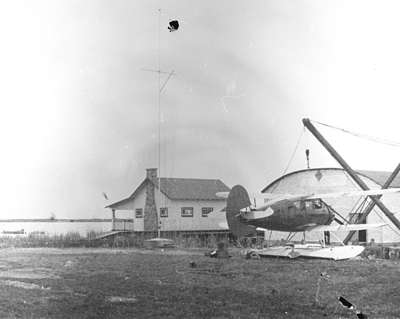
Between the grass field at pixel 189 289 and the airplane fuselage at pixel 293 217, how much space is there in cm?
334

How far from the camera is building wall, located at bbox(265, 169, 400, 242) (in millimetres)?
30328

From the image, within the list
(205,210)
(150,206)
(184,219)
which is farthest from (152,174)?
(205,210)

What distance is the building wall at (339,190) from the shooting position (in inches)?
1194

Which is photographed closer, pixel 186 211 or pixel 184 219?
pixel 184 219

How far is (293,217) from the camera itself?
22.0 meters

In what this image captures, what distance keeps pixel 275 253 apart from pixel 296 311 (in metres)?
11.4

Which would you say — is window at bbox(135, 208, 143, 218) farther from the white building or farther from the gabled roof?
the gabled roof

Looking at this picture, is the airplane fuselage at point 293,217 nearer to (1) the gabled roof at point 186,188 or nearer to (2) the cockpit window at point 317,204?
(2) the cockpit window at point 317,204

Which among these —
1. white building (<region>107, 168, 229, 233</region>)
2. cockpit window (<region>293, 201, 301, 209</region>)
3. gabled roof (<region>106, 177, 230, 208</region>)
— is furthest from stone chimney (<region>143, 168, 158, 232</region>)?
cockpit window (<region>293, 201, 301, 209</region>)

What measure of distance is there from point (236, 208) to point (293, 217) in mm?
2670

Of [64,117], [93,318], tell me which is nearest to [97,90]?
[64,117]

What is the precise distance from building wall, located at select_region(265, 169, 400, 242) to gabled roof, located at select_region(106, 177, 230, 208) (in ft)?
27.0

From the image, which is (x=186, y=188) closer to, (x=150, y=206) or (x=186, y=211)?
(x=186, y=211)

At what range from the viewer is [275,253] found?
21.1 metres
